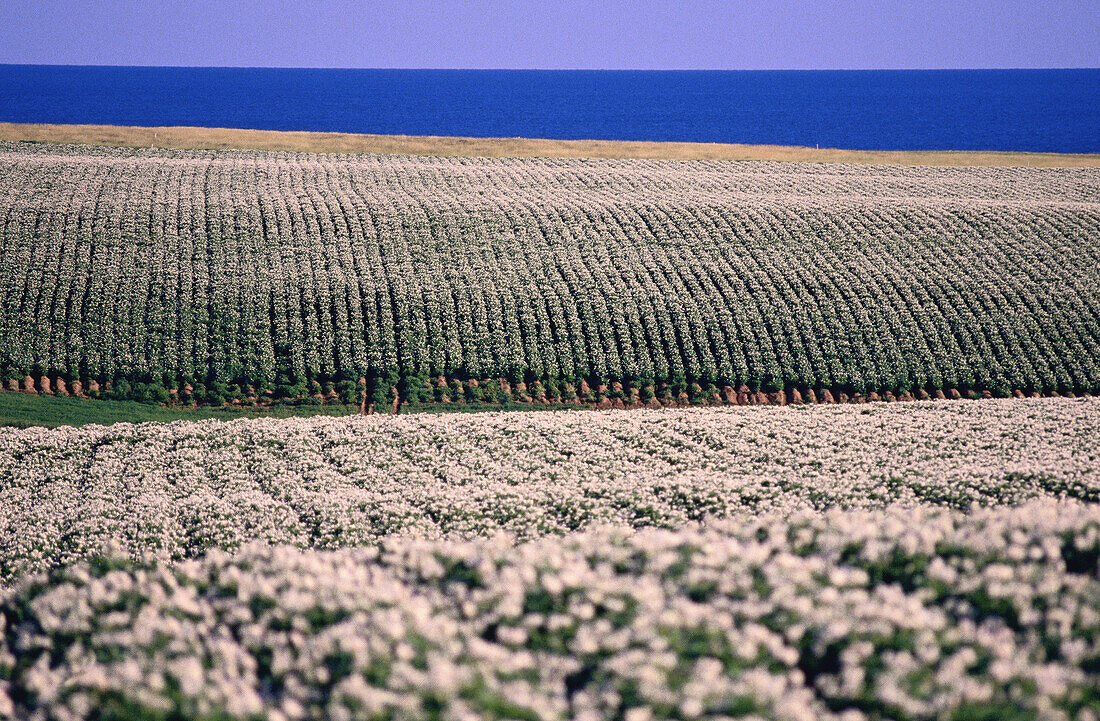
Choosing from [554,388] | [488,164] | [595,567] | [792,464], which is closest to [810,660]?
[595,567]

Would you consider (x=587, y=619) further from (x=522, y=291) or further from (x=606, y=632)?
(x=522, y=291)

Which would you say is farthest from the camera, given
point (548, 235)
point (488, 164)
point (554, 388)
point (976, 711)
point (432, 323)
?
point (488, 164)

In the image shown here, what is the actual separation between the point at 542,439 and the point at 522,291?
555 inches

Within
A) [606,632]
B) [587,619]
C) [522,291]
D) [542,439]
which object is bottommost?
[522,291]

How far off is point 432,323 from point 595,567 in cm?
2356

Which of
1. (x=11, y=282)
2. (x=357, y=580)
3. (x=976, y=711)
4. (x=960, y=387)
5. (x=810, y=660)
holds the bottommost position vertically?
(x=11, y=282)

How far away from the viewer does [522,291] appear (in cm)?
3478

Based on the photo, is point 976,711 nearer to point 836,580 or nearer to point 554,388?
point 836,580

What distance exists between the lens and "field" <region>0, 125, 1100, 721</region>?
7.62 meters

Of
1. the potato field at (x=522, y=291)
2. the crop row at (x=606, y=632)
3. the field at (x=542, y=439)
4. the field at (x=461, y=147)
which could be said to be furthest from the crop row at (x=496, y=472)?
the field at (x=461, y=147)

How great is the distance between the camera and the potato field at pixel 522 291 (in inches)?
1175

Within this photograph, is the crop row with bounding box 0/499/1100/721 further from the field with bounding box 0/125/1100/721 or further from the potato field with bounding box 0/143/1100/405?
the potato field with bounding box 0/143/1100/405

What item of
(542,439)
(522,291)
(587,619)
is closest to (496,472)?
(542,439)

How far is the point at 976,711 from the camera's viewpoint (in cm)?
672
